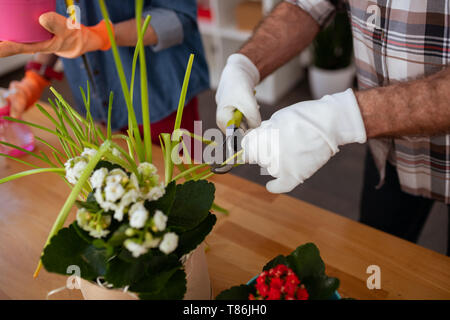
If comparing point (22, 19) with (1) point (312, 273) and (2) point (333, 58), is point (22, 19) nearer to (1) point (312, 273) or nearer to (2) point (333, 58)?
(1) point (312, 273)

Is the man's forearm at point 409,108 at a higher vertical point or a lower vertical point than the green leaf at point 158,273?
higher

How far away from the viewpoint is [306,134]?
0.71 m

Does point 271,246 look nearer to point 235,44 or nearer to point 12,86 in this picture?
point 12,86

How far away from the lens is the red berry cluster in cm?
51

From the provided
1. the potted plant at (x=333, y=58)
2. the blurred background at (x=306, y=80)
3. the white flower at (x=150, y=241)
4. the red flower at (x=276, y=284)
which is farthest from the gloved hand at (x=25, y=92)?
the potted plant at (x=333, y=58)

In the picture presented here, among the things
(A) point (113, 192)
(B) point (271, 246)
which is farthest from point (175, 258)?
(B) point (271, 246)

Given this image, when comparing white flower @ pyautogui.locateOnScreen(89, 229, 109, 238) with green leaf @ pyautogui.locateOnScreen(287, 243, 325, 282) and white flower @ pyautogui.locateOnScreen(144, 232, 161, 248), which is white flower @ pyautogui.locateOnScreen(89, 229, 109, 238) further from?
green leaf @ pyautogui.locateOnScreen(287, 243, 325, 282)

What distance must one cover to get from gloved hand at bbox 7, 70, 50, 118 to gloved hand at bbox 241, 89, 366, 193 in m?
0.81

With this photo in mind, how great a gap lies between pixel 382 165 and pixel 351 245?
0.32 meters

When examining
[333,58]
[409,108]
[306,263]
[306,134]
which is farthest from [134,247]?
[333,58]

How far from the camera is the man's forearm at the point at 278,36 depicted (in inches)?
40.2

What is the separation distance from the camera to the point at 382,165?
1.04 metres

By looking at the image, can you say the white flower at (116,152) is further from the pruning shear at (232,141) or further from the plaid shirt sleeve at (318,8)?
the plaid shirt sleeve at (318,8)

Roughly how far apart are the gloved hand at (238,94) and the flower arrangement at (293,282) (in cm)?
36
